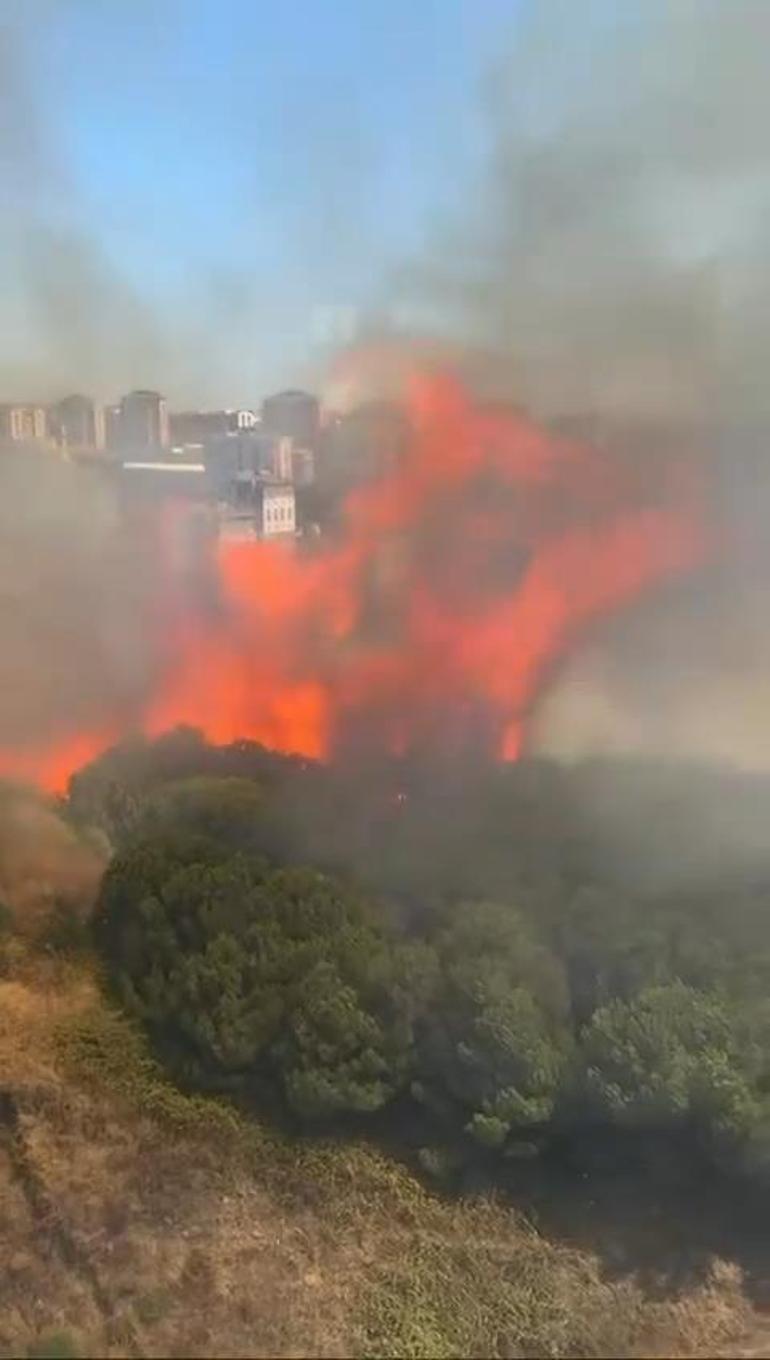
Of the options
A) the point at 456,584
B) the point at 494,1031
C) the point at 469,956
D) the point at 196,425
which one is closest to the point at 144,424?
the point at 196,425

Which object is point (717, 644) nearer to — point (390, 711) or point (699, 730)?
point (699, 730)

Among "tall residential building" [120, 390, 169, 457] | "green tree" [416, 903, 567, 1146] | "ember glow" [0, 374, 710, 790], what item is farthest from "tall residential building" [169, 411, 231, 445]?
"green tree" [416, 903, 567, 1146]

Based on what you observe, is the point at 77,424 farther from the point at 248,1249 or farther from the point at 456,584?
the point at 248,1249

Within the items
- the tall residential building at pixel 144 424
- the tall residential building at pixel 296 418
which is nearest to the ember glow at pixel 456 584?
the tall residential building at pixel 296 418

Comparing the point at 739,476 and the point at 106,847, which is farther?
the point at 739,476

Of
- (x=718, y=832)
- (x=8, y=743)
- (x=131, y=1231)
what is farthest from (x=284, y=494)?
(x=131, y=1231)

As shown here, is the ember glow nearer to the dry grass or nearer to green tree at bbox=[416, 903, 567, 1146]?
green tree at bbox=[416, 903, 567, 1146]

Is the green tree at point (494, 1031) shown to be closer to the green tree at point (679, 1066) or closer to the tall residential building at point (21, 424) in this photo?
the green tree at point (679, 1066)
